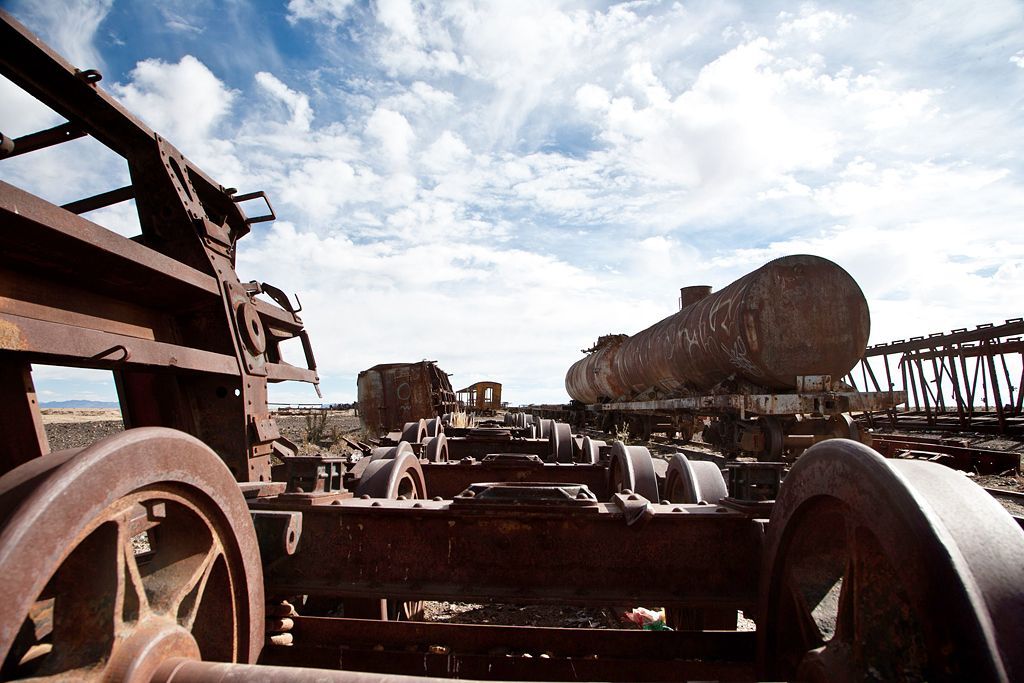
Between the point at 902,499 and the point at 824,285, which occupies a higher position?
the point at 824,285

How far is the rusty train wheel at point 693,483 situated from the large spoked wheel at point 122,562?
226cm

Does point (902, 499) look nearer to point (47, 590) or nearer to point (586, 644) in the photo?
point (586, 644)

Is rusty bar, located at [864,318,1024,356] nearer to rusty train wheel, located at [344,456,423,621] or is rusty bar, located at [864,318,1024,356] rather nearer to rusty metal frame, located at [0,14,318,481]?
rusty train wheel, located at [344,456,423,621]

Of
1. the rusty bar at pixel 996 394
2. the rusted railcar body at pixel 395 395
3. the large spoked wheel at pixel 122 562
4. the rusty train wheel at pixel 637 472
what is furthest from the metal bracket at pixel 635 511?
the rusty bar at pixel 996 394

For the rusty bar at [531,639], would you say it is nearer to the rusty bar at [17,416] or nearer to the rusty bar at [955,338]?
the rusty bar at [17,416]

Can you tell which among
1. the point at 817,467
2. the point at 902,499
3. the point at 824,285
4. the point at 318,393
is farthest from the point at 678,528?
the point at 824,285

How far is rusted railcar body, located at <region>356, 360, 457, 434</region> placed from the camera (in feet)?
47.8

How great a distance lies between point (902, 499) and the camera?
131 cm

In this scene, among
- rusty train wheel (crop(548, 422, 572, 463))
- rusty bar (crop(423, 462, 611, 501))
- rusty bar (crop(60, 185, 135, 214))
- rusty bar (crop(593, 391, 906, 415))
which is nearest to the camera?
rusty bar (crop(60, 185, 135, 214))

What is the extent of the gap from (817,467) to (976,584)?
1.68 feet

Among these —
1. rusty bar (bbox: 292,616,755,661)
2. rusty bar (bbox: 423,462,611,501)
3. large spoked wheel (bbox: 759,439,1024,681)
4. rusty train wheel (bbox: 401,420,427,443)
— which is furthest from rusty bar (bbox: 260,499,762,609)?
rusty train wheel (bbox: 401,420,427,443)

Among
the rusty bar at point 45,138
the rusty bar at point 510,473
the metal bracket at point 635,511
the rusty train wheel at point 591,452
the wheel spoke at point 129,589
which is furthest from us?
the rusty train wheel at point 591,452

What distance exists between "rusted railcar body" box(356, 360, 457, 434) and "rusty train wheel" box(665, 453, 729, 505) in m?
11.4

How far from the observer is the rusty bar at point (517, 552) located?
7.32ft
